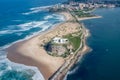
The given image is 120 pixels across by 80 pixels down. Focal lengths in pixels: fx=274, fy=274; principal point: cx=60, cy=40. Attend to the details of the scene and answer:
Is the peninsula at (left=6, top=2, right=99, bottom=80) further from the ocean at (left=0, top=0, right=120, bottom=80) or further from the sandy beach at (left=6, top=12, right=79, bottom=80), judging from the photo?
the ocean at (left=0, top=0, right=120, bottom=80)

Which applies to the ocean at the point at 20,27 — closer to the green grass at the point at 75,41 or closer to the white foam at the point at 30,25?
the white foam at the point at 30,25

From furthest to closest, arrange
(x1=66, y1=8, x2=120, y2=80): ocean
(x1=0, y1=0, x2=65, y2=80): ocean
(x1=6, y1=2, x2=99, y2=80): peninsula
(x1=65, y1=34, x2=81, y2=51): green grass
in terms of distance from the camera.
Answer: (x1=65, y1=34, x2=81, y2=51): green grass < (x1=6, y1=2, x2=99, y2=80): peninsula < (x1=0, y1=0, x2=65, y2=80): ocean < (x1=66, y1=8, x2=120, y2=80): ocean

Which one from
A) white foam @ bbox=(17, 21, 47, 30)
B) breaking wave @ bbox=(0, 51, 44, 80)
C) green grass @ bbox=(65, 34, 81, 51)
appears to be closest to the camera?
breaking wave @ bbox=(0, 51, 44, 80)

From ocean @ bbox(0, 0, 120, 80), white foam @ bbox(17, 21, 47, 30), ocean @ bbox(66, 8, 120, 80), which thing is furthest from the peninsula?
white foam @ bbox(17, 21, 47, 30)

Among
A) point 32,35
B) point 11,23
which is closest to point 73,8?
point 11,23

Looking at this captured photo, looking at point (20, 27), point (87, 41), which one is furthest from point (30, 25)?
point (87, 41)

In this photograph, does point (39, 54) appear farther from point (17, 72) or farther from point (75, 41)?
point (75, 41)

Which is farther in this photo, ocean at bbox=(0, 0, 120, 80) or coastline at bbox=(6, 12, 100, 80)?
coastline at bbox=(6, 12, 100, 80)

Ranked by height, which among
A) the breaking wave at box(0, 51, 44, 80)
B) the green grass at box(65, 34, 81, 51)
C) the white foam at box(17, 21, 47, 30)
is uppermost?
the breaking wave at box(0, 51, 44, 80)
